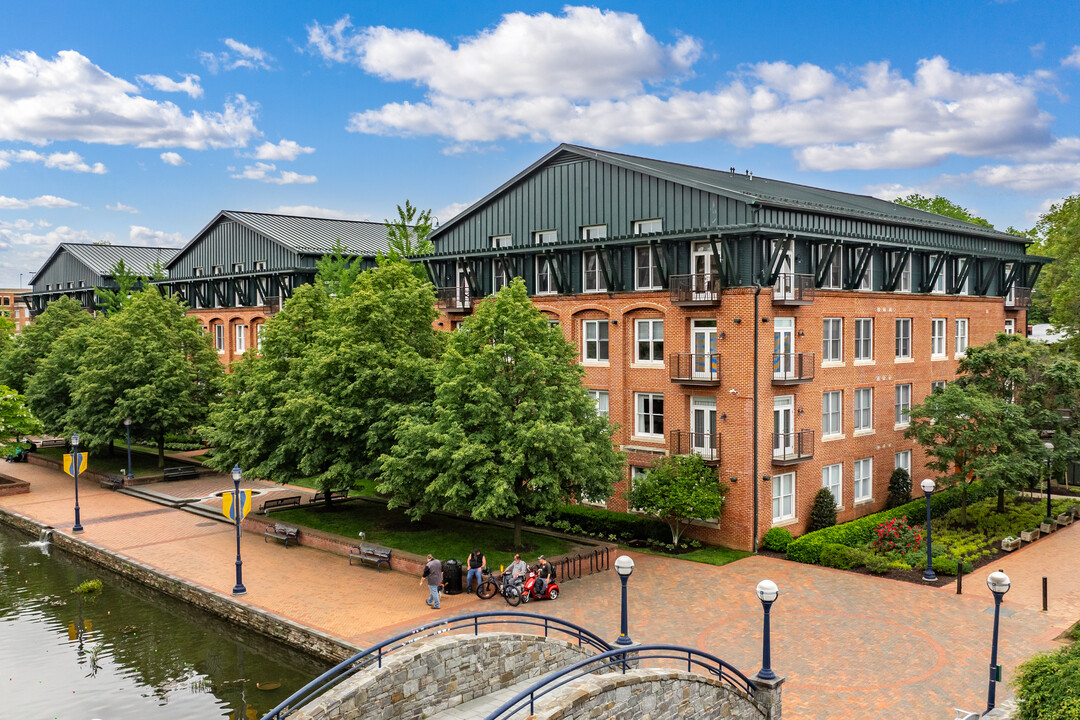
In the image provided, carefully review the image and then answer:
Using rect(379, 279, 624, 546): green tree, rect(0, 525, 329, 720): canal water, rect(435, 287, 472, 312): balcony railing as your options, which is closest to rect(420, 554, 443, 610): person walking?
rect(379, 279, 624, 546): green tree

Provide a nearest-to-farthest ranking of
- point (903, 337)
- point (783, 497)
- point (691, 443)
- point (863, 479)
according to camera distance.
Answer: point (783, 497), point (691, 443), point (863, 479), point (903, 337)

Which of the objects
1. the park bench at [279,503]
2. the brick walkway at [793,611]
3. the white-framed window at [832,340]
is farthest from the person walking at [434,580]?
the white-framed window at [832,340]

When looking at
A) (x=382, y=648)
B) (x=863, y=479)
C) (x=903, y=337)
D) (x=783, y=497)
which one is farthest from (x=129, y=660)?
(x=903, y=337)

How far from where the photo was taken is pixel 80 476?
1790 inches

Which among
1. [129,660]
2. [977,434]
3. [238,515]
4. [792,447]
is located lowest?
[129,660]

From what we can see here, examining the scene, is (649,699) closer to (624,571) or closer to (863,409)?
(624,571)

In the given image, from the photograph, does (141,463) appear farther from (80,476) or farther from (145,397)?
(145,397)

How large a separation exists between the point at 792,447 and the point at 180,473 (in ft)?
100

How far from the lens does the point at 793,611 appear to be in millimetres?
22516

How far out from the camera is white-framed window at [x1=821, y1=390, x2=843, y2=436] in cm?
3156

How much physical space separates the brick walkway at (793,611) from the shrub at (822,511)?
133 inches

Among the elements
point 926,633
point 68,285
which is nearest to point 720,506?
point 926,633

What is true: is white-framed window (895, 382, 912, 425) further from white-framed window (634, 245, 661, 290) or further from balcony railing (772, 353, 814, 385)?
white-framed window (634, 245, 661, 290)

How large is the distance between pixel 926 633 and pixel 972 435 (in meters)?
11.5
